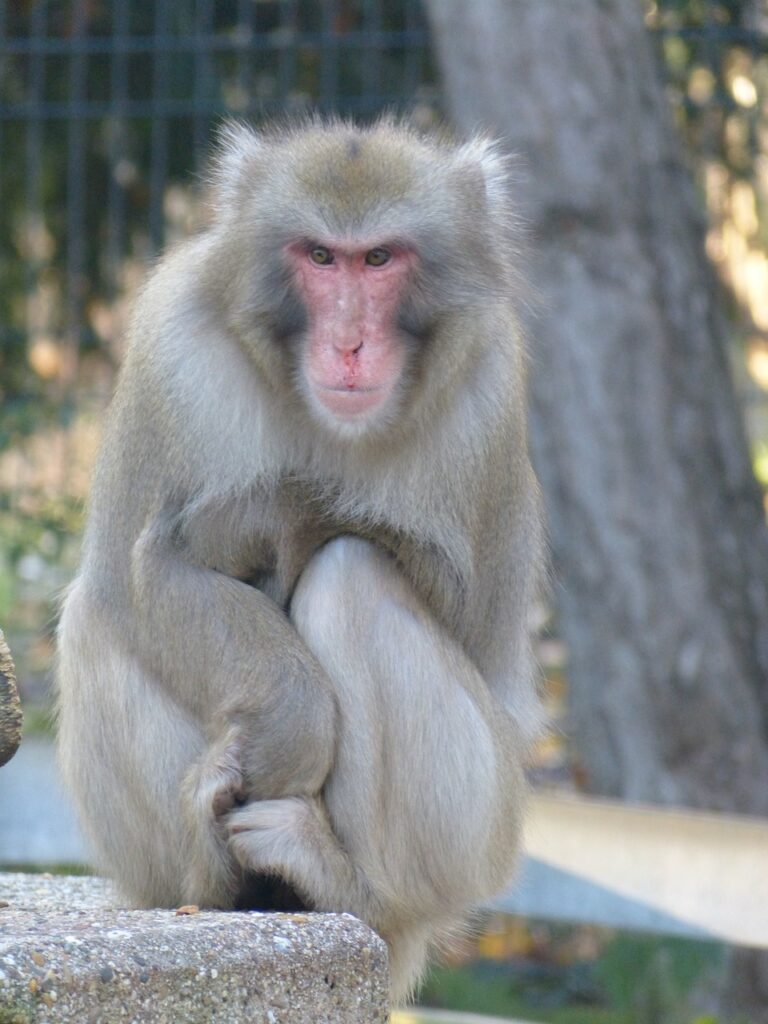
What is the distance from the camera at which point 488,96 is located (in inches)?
285

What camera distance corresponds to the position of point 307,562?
4.02m

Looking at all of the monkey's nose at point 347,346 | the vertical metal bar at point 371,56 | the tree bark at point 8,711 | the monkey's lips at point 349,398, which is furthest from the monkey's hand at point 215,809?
the vertical metal bar at point 371,56

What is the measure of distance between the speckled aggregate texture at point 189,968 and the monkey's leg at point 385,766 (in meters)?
0.30

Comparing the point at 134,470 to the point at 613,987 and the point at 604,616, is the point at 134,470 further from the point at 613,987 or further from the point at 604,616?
the point at 613,987

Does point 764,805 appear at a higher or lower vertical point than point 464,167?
lower

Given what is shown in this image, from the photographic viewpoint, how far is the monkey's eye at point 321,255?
3963mm

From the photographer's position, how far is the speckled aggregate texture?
291 centimetres

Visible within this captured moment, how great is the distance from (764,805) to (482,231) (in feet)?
12.3

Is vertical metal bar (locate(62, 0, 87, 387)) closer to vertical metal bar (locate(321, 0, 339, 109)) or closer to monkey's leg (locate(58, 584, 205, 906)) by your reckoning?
vertical metal bar (locate(321, 0, 339, 109))

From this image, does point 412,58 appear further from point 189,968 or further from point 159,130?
point 189,968

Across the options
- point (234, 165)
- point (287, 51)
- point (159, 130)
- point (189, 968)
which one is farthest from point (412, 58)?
point (189, 968)

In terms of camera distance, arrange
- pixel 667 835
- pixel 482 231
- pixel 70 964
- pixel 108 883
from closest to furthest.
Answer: pixel 70 964 < pixel 482 231 < pixel 108 883 < pixel 667 835

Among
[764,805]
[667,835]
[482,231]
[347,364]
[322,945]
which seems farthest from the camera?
[764,805]

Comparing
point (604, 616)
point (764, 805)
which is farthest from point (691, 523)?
point (764, 805)
